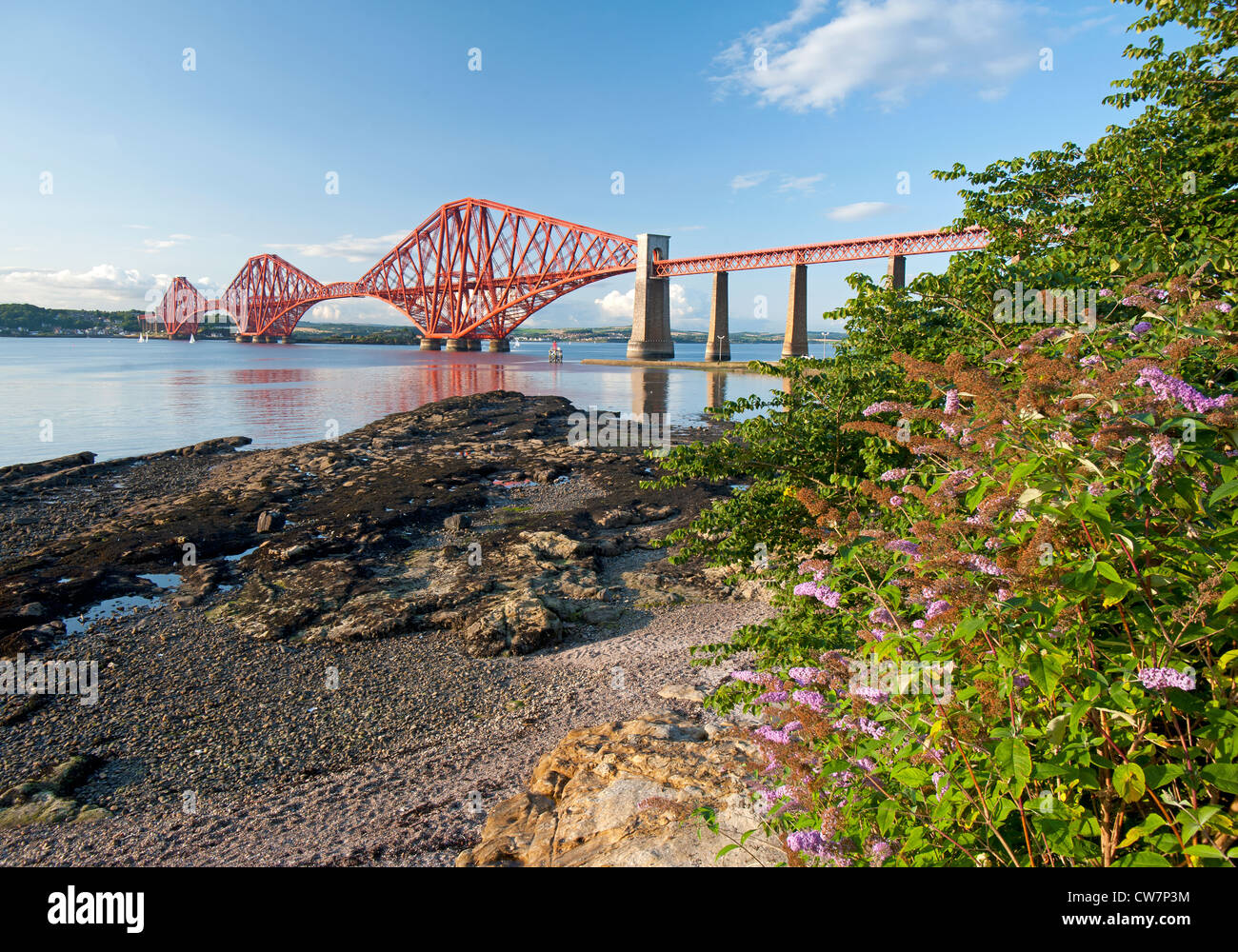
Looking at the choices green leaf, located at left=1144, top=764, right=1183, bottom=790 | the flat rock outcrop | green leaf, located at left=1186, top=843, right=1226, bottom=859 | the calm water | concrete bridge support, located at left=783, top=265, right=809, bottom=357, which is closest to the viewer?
green leaf, located at left=1186, top=843, right=1226, bottom=859

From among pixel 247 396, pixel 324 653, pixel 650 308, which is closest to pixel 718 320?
pixel 650 308

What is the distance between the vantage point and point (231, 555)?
12.1 m

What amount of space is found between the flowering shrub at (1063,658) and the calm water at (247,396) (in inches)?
752

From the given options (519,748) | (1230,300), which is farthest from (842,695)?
(519,748)

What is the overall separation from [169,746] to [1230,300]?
27.9 ft

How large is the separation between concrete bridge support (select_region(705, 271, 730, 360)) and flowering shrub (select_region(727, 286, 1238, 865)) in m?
70.6

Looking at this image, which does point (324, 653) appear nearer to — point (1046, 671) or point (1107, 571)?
point (1046, 671)

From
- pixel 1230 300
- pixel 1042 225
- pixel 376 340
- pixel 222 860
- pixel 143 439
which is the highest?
pixel 376 340

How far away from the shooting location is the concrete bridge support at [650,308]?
77.2 metres

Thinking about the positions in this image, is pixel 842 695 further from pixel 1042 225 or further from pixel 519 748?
pixel 1042 225

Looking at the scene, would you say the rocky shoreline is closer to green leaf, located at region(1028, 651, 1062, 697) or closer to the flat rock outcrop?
the flat rock outcrop

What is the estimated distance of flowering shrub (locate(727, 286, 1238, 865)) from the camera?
158cm

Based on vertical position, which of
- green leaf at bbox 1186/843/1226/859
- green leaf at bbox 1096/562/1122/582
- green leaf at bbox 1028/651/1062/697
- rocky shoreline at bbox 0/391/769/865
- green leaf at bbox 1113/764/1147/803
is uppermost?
green leaf at bbox 1096/562/1122/582

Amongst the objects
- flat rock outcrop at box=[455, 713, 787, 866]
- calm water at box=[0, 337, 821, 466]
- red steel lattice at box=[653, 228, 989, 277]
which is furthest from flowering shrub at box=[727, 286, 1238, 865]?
red steel lattice at box=[653, 228, 989, 277]
